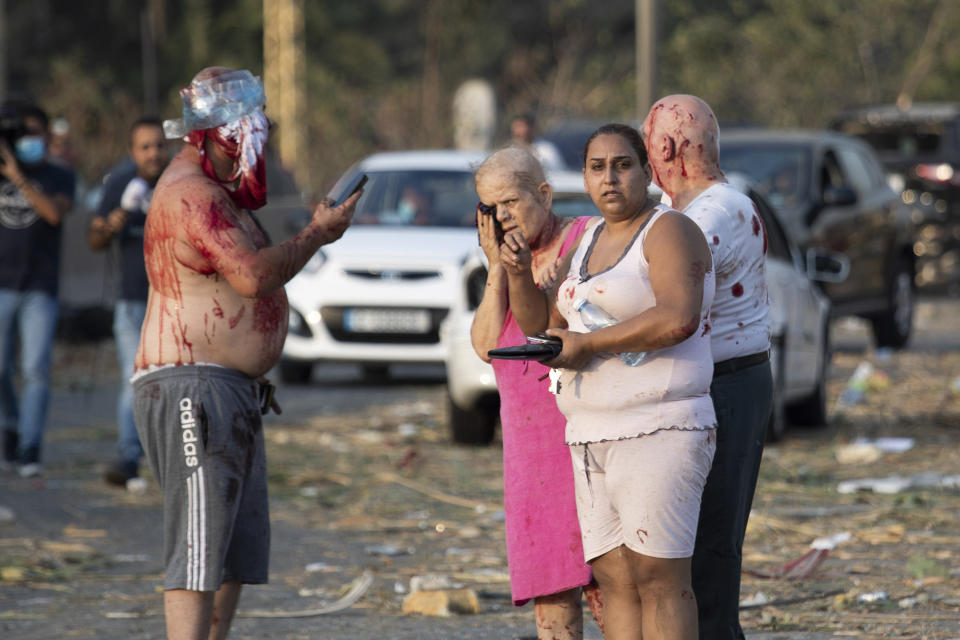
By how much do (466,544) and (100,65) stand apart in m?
46.5

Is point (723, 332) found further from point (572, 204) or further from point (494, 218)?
point (572, 204)

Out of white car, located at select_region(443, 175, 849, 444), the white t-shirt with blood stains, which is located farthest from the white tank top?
white car, located at select_region(443, 175, 849, 444)

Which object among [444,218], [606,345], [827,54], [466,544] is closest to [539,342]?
[606,345]

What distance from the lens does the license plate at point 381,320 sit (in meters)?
13.4

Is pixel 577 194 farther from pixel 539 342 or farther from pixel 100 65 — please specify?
pixel 100 65

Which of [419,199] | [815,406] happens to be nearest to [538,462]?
[815,406]

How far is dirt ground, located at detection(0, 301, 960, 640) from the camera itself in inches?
257

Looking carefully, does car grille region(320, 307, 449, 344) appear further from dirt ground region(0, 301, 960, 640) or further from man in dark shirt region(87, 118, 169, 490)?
man in dark shirt region(87, 118, 169, 490)

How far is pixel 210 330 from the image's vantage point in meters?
5.02

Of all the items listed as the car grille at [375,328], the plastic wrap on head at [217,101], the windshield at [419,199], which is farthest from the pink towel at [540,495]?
the windshield at [419,199]

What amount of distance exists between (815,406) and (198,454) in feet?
24.1

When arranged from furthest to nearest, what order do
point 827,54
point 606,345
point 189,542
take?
point 827,54, point 189,542, point 606,345

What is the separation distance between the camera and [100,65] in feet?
172

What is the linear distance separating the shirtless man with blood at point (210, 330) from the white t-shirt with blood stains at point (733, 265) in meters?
1.02
